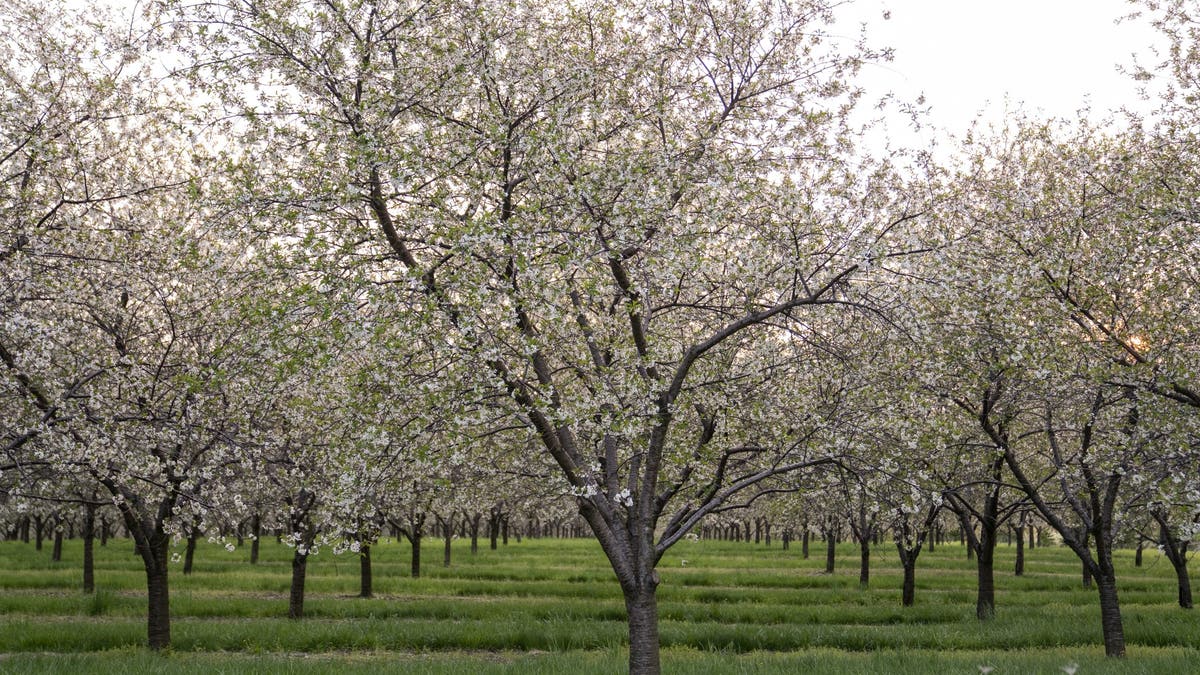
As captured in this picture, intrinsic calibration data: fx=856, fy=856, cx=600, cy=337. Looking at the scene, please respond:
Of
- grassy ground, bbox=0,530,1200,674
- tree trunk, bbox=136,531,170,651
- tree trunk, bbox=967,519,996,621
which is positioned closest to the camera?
grassy ground, bbox=0,530,1200,674

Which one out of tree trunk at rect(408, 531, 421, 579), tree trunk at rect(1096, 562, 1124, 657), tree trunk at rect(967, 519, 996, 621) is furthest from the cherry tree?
tree trunk at rect(408, 531, 421, 579)

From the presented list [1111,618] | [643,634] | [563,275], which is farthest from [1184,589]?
[563,275]

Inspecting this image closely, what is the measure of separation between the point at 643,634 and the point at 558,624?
1175 cm

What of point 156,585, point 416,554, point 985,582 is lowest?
point 416,554

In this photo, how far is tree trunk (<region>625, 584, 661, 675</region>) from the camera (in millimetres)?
10703

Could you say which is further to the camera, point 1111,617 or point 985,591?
point 985,591

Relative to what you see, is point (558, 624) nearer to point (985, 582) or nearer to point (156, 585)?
point (156, 585)

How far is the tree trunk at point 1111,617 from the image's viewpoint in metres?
16.4

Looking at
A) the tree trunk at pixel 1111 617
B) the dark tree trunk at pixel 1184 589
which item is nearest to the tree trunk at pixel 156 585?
the tree trunk at pixel 1111 617

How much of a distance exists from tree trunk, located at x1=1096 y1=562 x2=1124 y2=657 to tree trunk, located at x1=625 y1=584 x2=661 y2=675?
10431 mm

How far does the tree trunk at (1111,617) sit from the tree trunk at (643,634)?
411 inches

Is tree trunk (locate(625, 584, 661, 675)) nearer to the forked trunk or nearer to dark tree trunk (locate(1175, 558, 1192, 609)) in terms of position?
the forked trunk

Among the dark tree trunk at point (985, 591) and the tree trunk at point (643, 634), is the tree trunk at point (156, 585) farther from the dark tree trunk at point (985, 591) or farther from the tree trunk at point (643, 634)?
the dark tree trunk at point (985, 591)

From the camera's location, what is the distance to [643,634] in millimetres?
10773
